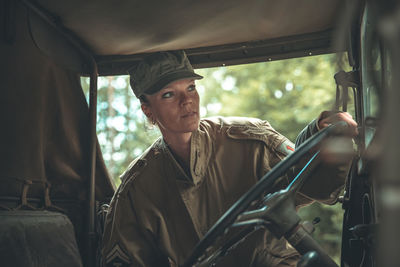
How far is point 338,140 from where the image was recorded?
53.2 inches

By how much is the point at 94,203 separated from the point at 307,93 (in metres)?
7.97

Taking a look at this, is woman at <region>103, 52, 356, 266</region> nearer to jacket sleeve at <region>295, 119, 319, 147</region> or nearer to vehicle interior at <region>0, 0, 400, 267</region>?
vehicle interior at <region>0, 0, 400, 267</region>

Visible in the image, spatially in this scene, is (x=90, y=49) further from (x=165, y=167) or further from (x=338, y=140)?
(x=338, y=140)

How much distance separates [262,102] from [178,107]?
887cm

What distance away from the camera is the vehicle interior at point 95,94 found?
132 centimetres

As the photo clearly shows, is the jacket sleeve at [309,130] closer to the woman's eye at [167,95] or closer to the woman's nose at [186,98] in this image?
the woman's nose at [186,98]

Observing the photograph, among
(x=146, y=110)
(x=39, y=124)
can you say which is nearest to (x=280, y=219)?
(x=39, y=124)

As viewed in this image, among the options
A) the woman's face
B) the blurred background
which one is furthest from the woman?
the blurred background

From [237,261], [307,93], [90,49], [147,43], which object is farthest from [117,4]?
[307,93]

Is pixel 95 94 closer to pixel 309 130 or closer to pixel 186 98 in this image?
pixel 186 98

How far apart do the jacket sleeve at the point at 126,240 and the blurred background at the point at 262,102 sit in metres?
6.19

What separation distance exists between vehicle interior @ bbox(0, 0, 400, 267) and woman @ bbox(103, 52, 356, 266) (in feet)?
0.49

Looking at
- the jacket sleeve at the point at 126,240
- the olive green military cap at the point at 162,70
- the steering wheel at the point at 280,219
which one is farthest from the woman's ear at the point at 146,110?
the steering wheel at the point at 280,219

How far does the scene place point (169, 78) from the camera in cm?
244
